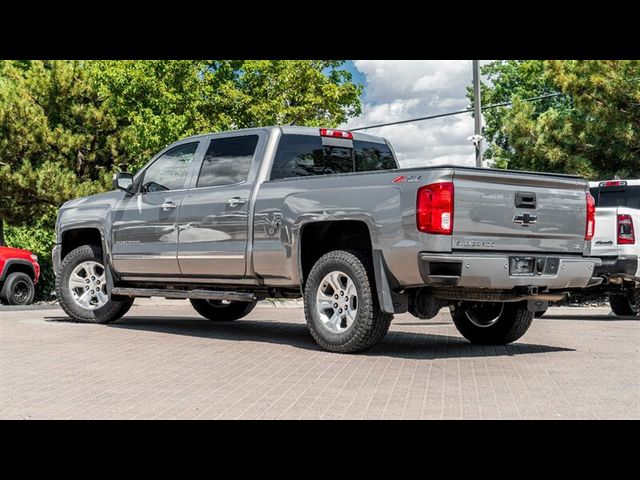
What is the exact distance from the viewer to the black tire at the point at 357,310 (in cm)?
888

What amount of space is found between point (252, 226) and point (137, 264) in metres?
2.16

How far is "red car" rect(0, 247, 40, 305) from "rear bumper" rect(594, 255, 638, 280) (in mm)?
11975

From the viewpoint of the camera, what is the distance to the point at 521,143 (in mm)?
26516

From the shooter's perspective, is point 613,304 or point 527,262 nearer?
point 527,262

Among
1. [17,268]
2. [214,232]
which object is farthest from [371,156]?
[17,268]

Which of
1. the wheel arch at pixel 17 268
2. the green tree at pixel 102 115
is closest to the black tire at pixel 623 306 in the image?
the wheel arch at pixel 17 268

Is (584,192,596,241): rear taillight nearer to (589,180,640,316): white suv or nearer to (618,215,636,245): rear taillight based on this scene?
(589,180,640,316): white suv

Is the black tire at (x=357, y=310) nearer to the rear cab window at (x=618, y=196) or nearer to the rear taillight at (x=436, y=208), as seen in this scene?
the rear taillight at (x=436, y=208)

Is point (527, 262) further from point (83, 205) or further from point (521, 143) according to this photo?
point (521, 143)

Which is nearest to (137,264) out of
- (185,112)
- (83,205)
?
(83,205)

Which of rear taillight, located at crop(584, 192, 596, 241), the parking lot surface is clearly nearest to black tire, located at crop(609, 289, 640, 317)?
the parking lot surface

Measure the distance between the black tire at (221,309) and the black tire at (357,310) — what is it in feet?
12.6

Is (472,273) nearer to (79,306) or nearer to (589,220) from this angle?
(589,220)

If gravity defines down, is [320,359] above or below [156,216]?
below
